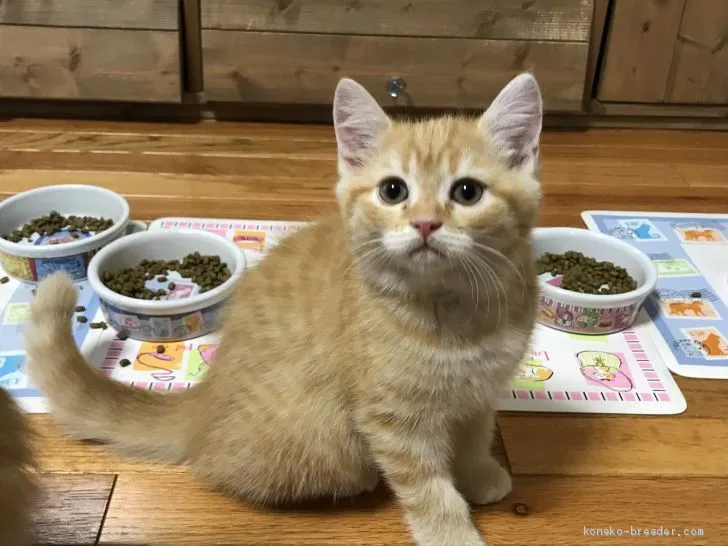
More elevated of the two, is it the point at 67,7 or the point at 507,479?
the point at 67,7

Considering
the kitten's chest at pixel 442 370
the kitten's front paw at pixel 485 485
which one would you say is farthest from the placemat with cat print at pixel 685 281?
the kitten's chest at pixel 442 370

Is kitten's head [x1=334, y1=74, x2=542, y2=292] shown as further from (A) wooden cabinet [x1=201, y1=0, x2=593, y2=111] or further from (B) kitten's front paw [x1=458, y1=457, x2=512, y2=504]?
(A) wooden cabinet [x1=201, y1=0, x2=593, y2=111]

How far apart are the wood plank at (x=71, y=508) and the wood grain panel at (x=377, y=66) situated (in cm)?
146

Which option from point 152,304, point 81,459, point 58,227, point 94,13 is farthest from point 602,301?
point 94,13

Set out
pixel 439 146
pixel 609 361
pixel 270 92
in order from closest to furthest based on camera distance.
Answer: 1. pixel 439 146
2. pixel 609 361
3. pixel 270 92

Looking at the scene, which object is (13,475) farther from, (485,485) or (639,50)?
(639,50)

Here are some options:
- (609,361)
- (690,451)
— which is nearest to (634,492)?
(690,451)

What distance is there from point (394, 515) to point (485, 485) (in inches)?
5.4

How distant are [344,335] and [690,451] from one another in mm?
612

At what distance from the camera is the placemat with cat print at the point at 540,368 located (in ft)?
4.03

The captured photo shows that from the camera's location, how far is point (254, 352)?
100 cm

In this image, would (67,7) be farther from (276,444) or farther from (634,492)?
(634,492)

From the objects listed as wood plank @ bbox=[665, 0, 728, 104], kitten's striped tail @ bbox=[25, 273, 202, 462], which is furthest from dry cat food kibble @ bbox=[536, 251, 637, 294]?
wood plank @ bbox=[665, 0, 728, 104]

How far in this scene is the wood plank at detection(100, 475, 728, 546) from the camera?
1.01 metres
